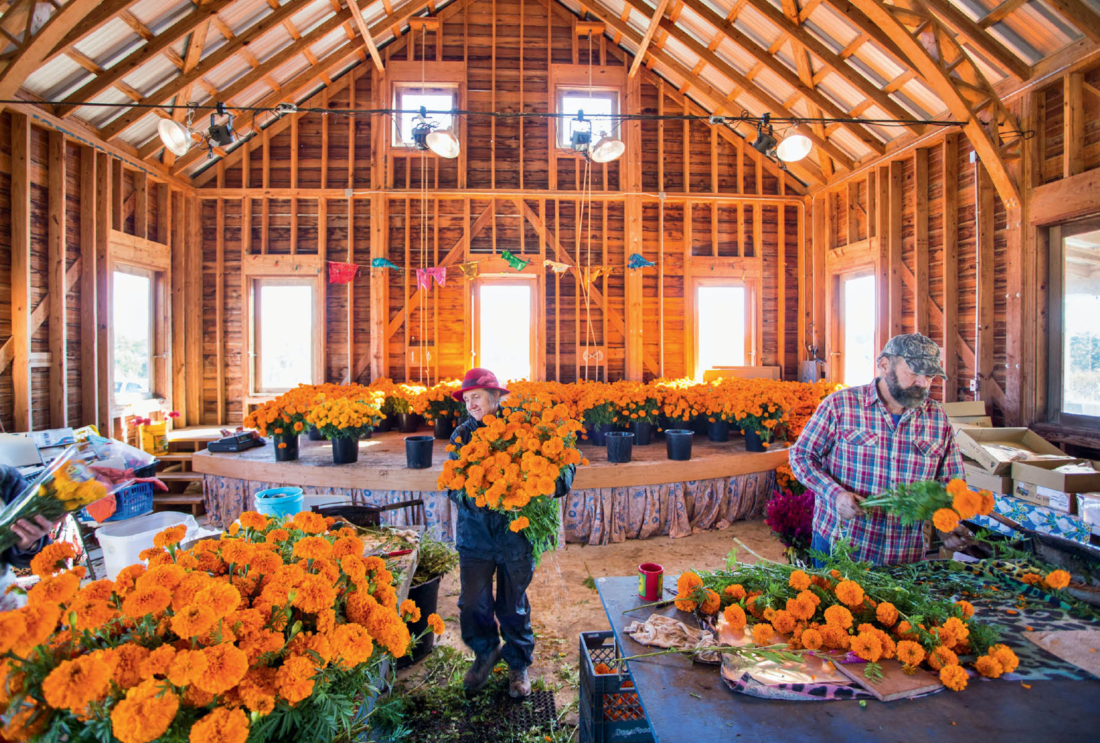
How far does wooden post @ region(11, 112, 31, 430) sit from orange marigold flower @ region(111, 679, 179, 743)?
6557 mm

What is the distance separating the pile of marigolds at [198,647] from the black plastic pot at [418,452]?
128 inches

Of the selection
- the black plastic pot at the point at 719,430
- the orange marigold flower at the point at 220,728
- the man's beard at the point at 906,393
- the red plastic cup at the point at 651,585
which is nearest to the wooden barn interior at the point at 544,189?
the black plastic pot at the point at 719,430

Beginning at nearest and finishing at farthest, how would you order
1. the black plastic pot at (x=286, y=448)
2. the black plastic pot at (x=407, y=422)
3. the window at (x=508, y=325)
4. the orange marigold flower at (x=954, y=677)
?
1. the orange marigold flower at (x=954, y=677)
2. the black plastic pot at (x=286, y=448)
3. the black plastic pot at (x=407, y=422)
4. the window at (x=508, y=325)

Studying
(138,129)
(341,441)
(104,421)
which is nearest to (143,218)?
(138,129)

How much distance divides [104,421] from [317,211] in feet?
13.3

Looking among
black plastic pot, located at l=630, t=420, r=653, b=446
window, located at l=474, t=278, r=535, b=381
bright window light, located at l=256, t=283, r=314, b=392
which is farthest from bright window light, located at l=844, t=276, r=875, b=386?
bright window light, located at l=256, t=283, r=314, b=392

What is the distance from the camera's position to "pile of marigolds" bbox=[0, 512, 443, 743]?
757 mm

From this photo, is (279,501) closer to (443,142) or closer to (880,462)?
(880,462)

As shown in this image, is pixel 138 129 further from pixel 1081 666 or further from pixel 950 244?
pixel 950 244

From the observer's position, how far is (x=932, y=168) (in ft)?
21.7

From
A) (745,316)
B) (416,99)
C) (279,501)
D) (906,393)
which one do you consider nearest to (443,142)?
(416,99)

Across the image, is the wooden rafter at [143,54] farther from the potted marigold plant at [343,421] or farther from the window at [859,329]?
the window at [859,329]

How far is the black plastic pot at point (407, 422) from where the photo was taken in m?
6.38

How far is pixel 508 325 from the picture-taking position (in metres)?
8.70
